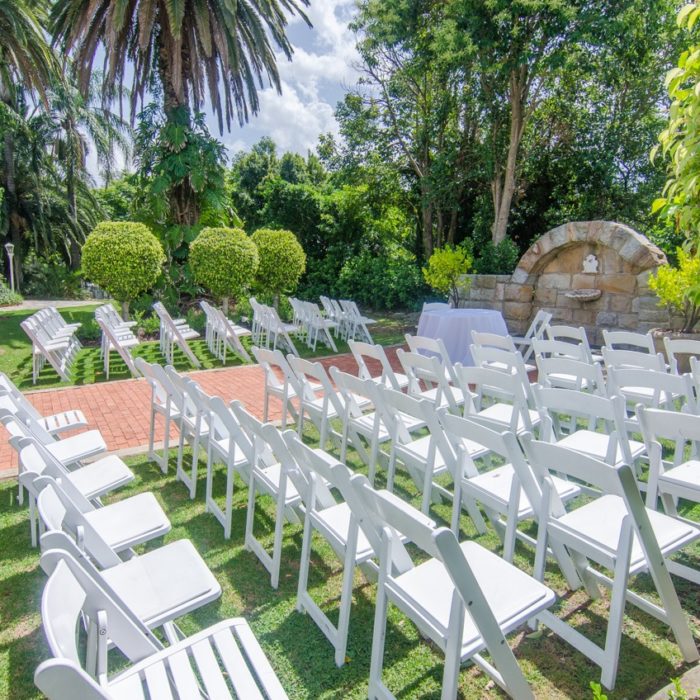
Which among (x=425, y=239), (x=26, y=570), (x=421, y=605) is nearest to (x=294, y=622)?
(x=421, y=605)

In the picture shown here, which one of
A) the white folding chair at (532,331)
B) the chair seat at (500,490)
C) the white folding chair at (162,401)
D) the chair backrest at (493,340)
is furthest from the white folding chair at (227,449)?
the white folding chair at (532,331)

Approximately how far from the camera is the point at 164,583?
6.74 ft

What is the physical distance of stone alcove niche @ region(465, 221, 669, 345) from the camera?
373 inches

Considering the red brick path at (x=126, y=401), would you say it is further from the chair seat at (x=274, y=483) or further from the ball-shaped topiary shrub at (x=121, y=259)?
the ball-shaped topiary shrub at (x=121, y=259)

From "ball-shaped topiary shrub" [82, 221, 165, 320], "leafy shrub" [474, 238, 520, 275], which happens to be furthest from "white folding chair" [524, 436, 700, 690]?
"leafy shrub" [474, 238, 520, 275]

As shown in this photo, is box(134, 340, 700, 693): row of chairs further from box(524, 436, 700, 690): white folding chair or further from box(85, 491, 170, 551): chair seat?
box(85, 491, 170, 551): chair seat

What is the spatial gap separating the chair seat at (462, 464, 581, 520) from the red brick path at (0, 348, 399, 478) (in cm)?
330

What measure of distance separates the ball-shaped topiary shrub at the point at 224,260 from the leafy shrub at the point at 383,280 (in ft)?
16.7

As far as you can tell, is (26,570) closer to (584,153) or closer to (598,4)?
(598,4)

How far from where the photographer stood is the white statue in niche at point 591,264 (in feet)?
33.4

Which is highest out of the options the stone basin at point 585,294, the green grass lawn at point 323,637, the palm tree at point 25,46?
the palm tree at point 25,46

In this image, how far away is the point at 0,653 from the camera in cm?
236

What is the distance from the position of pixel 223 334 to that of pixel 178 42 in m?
7.89

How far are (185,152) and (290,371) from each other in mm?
10618
